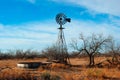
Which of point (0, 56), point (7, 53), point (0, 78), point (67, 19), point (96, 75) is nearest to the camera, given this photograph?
point (0, 78)

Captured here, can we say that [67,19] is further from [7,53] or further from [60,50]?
[7,53]

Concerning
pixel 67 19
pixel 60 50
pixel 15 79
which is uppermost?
pixel 67 19

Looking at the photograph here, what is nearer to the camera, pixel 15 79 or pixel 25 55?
pixel 15 79

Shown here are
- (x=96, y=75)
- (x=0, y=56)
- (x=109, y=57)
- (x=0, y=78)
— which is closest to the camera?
(x=0, y=78)

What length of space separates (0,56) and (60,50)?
21.0 m

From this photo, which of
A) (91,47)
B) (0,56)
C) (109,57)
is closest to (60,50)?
(91,47)

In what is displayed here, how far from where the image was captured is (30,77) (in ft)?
67.7

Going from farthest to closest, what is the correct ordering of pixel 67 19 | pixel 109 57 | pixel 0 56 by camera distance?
pixel 0 56
pixel 109 57
pixel 67 19

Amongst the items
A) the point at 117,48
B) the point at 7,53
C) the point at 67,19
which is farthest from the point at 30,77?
the point at 7,53

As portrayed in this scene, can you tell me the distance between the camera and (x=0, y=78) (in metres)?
19.4

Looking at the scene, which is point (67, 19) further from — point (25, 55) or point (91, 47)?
point (25, 55)

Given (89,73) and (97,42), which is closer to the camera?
(89,73)

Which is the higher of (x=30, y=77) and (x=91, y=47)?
(x=91, y=47)

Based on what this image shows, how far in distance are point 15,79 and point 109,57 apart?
20.9m
